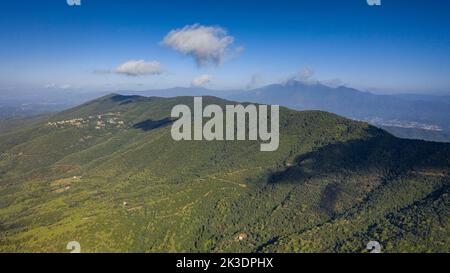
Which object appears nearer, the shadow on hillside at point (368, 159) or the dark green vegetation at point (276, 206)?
the dark green vegetation at point (276, 206)

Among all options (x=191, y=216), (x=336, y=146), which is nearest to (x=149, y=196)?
(x=191, y=216)

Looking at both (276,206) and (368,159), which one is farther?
(368,159)

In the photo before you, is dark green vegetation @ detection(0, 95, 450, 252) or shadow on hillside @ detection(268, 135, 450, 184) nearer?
dark green vegetation @ detection(0, 95, 450, 252)

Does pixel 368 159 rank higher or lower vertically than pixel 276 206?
higher

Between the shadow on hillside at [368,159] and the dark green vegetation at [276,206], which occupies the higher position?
the shadow on hillside at [368,159]

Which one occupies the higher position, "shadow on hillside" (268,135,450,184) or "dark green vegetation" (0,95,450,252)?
"shadow on hillside" (268,135,450,184)

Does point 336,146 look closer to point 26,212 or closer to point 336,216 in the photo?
point 336,216

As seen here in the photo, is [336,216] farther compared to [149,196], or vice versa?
[149,196]
